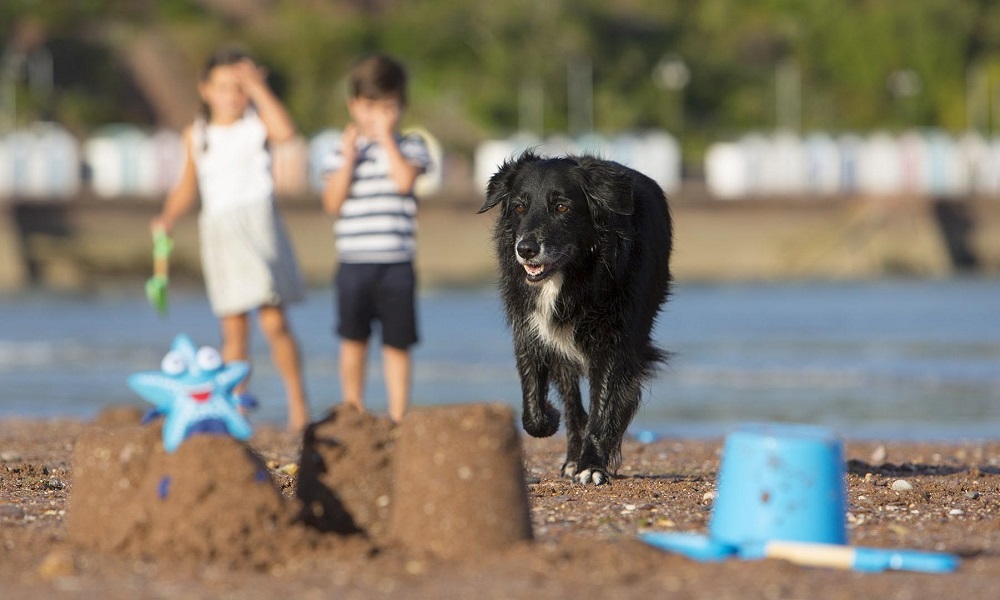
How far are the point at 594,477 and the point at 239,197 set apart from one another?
2935 millimetres

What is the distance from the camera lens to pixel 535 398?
634 cm

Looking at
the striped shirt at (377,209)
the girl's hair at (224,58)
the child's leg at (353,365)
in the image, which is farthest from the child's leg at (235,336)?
the girl's hair at (224,58)

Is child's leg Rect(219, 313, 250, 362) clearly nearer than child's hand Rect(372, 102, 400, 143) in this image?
No

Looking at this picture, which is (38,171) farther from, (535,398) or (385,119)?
(535,398)

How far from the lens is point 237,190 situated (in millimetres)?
8031

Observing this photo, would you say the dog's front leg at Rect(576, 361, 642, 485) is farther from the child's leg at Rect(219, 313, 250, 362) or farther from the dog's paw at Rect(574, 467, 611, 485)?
the child's leg at Rect(219, 313, 250, 362)

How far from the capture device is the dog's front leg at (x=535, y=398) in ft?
20.7

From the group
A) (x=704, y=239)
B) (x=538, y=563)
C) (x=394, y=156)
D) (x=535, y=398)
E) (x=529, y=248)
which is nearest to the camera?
(x=538, y=563)

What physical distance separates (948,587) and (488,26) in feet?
205

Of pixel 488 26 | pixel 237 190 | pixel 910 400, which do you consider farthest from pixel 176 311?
pixel 488 26

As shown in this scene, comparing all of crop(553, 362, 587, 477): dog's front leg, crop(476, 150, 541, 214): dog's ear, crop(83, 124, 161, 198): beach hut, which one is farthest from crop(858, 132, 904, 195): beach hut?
crop(476, 150, 541, 214): dog's ear

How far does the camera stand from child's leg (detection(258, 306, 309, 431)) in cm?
823

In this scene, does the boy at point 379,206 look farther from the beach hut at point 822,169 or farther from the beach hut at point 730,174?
the beach hut at point 822,169

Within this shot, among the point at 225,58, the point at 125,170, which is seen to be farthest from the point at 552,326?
the point at 125,170
